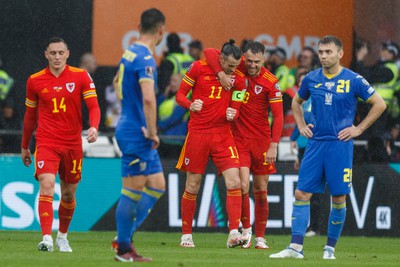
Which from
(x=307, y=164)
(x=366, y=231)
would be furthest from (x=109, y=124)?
(x=307, y=164)

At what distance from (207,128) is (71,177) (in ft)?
6.43

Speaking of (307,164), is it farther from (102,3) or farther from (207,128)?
(102,3)

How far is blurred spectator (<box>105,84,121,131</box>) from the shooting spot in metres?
18.3

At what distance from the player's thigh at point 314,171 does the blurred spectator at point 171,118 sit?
611 centimetres

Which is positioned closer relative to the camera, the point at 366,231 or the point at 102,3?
the point at 366,231

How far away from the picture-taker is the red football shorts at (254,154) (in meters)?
14.2

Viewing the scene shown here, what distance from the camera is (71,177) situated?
41.7ft

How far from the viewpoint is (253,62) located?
13.9 m

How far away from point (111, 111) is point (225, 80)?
512cm

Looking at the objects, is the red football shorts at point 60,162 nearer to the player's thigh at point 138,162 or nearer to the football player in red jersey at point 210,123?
the football player in red jersey at point 210,123

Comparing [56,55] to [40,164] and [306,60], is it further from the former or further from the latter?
[306,60]

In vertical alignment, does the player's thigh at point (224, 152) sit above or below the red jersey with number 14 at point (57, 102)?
below

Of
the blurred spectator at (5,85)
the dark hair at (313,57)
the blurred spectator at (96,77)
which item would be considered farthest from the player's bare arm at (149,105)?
the blurred spectator at (5,85)

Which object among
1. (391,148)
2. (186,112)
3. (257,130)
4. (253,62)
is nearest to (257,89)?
(253,62)
